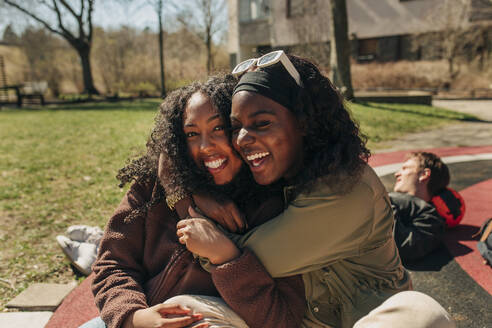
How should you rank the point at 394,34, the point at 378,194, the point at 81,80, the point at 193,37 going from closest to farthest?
the point at 378,194
the point at 394,34
the point at 81,80
the point at 193,37

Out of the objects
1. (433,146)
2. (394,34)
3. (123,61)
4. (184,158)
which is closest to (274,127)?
(184,158)

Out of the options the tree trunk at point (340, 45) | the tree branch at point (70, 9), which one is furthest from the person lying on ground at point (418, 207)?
the tree branch at point (70, 9)

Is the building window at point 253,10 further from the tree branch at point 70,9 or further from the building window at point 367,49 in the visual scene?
the tree branch at point 70,9

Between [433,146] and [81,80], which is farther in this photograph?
[81,80]

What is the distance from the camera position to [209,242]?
1723 millimetres

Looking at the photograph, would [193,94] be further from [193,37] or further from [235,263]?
[193,37]

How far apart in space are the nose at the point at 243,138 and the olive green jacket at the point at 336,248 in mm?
347

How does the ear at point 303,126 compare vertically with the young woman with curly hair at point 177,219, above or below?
above

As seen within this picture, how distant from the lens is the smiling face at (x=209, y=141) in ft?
6.65

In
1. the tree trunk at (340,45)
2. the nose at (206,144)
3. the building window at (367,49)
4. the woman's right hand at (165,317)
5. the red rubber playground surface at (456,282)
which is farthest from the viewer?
the building window at (367,49)

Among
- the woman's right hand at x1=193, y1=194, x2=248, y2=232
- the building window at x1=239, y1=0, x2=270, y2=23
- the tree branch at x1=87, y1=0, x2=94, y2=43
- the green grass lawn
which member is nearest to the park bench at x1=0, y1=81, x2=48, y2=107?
the tree branch at x1=87, y1=0, x2=94, y2=43

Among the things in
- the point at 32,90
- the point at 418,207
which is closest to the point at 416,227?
the point at 418,207

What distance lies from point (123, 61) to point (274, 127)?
28.9 meters

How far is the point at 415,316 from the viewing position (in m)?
1.43
